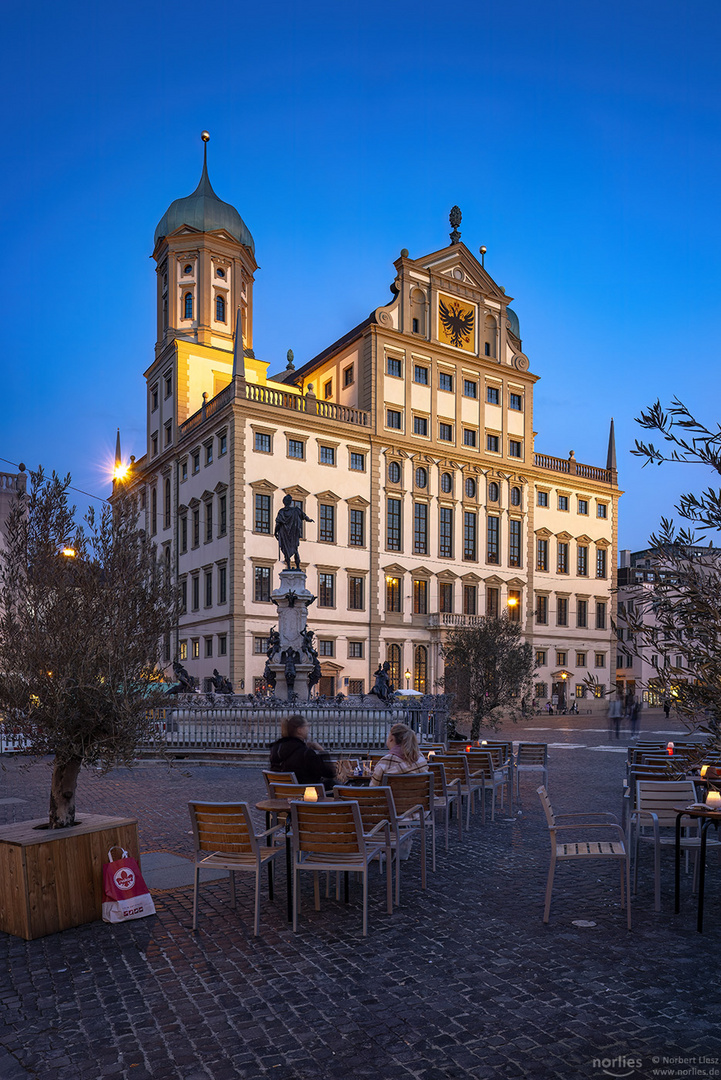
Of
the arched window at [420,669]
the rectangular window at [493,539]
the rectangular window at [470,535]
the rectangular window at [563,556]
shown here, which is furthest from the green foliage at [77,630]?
the rectangular window at [563,556]

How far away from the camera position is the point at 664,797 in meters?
7.64

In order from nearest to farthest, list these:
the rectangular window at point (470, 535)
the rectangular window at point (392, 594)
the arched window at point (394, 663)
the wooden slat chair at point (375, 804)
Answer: the wooden slat chair at point (375, 804)
the arched window at point (394, 663)
the rectangular window at point (392, 594)
the rectangular window at point (470, 535)

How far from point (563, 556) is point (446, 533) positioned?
38.1ft

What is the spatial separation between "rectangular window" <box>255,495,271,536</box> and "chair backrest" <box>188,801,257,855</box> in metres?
37.1

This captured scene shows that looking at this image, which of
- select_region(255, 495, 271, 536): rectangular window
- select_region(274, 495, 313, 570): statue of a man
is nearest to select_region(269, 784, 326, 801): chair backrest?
select_region(274, 495, 313, 570): statue of a man

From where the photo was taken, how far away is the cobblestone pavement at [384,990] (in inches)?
168

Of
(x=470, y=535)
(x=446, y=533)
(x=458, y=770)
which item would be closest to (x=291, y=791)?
(x=458, y=770)

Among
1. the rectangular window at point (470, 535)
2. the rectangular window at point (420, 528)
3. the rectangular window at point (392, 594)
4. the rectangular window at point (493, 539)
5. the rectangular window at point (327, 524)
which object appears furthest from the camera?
the rectangular window at point (493, 539)

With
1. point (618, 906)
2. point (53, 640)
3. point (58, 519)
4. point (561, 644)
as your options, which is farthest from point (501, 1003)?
point (561, 644)

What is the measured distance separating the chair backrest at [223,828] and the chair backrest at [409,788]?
6.32 feet

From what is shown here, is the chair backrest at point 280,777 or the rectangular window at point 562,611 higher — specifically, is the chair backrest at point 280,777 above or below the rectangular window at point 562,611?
above

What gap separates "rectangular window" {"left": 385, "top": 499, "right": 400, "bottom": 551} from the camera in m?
48.4

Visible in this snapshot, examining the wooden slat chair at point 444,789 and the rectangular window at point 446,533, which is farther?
the rectangular window at point 446,533

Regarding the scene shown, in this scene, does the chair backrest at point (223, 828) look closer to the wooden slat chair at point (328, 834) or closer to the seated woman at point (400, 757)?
the wooden slat chair at point (328, 834)
